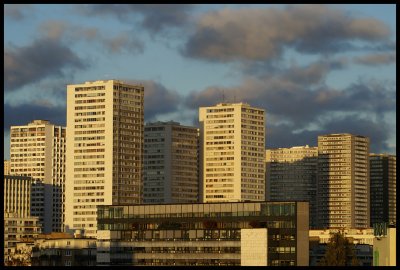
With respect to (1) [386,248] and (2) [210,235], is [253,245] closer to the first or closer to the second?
(2) [210,235]

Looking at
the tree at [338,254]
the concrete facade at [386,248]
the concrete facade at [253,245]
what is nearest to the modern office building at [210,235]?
the concrete facade at [253,245]

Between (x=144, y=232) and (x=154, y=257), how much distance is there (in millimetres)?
4156

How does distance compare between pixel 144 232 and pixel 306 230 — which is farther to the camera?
pixel 144 232

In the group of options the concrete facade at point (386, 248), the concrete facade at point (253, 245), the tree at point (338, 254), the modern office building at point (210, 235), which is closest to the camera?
the concrete facade at point (386, 248)

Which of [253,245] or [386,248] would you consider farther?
[253,245]

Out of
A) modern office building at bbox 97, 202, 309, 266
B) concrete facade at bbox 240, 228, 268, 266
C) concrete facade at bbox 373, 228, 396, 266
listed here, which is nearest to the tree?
modern office building at bbox 97, 202, 309, 266

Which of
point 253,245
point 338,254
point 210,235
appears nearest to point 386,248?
point 338,254

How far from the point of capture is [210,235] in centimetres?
19050

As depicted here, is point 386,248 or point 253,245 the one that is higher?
point 386,248

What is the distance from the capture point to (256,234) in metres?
182

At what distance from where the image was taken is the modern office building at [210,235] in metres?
182

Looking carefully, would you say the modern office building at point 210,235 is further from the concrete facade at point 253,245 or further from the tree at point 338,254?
the tree at point 338,254
